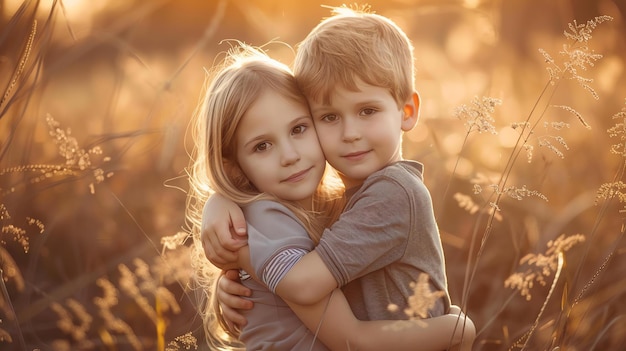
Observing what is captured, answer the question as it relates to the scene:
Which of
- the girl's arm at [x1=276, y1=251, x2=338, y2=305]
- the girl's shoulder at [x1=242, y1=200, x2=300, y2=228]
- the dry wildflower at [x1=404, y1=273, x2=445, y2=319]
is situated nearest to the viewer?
the dry wildflower at [x1=404, y1=273, x2=445, y2=319]

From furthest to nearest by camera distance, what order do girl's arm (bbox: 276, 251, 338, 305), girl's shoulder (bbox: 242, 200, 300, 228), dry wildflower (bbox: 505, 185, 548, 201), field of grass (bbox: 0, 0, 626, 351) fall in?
field of grass (bbox: 0, 0, 626, 351) < girl's shoulder (bbox: 242, 200, 300, 228) < girl's arm (bbox: 276, 251, 338, 305) < dry wildflower (bbox: 505, 185, 548, 201)

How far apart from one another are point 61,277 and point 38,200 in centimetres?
34

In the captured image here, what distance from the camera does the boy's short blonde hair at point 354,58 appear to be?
207 centimetres

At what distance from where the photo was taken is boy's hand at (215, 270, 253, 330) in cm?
215

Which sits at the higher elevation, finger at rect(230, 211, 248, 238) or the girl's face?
the girl's face

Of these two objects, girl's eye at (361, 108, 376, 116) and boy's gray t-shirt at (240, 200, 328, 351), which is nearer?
boy's gray t-shirt at (240, 200, 328, 351)

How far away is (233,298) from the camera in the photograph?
7.10ft

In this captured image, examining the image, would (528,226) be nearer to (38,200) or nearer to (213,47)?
(213,47)

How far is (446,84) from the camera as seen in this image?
316 centimetres

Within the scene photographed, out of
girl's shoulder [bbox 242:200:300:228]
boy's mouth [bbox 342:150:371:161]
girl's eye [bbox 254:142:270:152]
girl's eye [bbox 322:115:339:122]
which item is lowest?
girl's shoulder [bbox 242:200:300:228]

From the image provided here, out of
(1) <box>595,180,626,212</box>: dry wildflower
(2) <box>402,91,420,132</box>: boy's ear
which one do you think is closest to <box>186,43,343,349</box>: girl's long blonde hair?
(2) <box>402,91,420,132</box>: boy's ear

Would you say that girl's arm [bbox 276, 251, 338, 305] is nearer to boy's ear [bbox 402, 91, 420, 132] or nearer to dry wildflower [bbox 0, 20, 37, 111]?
boy's ear [bbox 402, 91, 420, 132]

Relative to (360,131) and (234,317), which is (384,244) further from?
(234,317)

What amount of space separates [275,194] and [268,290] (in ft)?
0.77
